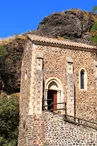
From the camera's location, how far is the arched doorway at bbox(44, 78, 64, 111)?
2352 cm

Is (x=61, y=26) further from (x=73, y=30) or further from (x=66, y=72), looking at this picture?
(x=66, y=72)

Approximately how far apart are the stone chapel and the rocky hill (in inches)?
193

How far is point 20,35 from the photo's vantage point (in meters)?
33.7

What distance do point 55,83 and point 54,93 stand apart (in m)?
0.97

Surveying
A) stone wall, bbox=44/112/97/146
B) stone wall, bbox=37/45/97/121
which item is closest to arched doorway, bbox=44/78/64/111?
stone wall, bbox=37/45/97/121

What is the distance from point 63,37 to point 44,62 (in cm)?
1428

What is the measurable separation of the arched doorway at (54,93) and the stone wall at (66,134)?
3.43m

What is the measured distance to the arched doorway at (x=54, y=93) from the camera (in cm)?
2352

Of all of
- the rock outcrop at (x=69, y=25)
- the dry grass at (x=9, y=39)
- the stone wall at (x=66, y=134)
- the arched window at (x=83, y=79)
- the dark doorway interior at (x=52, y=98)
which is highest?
the rock outcrop at (x=69, y=25)

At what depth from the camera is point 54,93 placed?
24078 millimetres

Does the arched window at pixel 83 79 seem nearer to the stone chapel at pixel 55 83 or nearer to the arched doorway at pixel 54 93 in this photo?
the stone chapel at pixel 55 83

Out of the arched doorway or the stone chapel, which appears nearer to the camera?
the stone chapel

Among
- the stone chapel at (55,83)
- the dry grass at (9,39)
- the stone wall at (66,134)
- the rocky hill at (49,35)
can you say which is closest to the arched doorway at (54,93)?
the stone chapel at (55,83)

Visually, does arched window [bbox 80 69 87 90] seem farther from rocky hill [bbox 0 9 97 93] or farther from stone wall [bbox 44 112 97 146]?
rocky hill [bbox 0 9 97 93]
